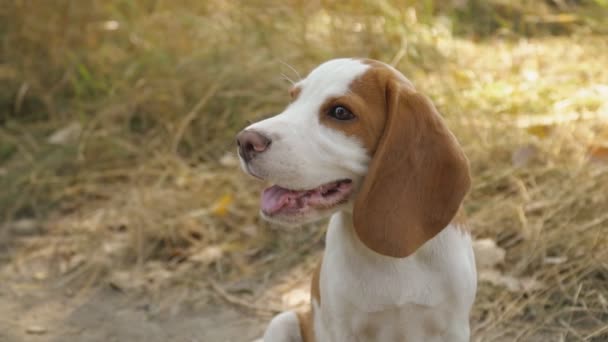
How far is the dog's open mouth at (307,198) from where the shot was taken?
2496mm

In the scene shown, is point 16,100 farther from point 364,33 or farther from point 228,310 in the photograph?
point 228,310

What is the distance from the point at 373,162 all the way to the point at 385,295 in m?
0.43

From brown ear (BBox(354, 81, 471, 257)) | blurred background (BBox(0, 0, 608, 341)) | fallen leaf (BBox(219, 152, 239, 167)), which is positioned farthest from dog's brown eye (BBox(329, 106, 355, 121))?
fallen leaf (BBox(219, 152, 239, 167))

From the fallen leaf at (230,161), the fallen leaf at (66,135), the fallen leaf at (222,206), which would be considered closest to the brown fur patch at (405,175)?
the fallen leaf at (222,206)

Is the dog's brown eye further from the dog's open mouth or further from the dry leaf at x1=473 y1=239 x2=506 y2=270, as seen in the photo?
the dry leaf at x1=473 y1=239 x2=506 y2=270

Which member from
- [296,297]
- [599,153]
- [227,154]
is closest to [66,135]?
[227,154]

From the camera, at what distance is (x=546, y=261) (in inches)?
145

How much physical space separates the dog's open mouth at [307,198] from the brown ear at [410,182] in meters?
0.08

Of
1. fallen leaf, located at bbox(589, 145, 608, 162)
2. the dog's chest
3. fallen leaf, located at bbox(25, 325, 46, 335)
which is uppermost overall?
the dog's chest

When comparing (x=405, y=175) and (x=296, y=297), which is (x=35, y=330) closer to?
(x=296, y=297)

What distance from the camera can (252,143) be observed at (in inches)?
93.7

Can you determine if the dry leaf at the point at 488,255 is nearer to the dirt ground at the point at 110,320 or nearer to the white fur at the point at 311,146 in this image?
the dirt ground at the point at 110,320

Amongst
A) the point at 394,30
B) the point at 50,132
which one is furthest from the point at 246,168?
the point at 50,132

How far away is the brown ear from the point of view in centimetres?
245
